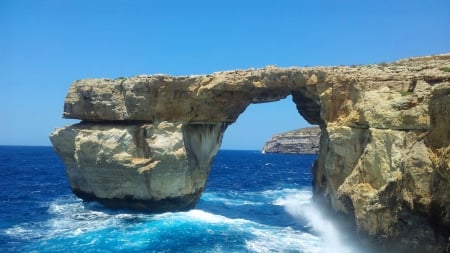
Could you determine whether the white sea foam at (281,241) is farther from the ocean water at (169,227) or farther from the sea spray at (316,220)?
the sea spray at (316,220)

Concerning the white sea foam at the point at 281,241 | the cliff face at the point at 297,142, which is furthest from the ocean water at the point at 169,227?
the cliff face at the point at 297,142

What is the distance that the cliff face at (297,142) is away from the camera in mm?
135062

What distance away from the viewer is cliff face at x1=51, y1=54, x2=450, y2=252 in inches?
723

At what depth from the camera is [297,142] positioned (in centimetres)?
14512

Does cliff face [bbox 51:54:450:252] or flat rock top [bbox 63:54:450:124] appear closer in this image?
cliff face [bbox 51:54:450:252]

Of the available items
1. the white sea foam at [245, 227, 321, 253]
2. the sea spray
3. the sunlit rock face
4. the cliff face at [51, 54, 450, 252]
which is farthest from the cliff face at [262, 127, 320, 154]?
the white sea foam at [245, 227, 321, 253]

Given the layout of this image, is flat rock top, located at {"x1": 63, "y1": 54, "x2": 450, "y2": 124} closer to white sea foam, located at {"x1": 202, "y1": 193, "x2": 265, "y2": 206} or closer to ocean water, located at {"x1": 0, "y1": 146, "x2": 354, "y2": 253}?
ocean water, located at {"x1": 0, "y1": 146, "x2": 354, "y2": 253}

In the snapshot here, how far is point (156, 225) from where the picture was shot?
26156mm

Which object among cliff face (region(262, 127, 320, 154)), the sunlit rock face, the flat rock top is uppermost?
the flat rock top

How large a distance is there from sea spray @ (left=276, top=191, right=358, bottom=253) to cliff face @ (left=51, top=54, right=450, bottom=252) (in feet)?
3.54

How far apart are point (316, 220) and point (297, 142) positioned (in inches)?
4652

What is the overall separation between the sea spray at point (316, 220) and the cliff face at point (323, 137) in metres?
1.08

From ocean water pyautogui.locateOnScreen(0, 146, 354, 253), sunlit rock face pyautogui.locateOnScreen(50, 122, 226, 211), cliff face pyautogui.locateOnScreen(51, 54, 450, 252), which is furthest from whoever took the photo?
sunlit rock face pyautogui.locateOnScreen(50, 122, 226, 211)

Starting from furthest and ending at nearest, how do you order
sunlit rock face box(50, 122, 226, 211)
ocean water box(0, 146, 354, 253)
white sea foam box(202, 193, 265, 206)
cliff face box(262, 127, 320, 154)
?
1. cliff face box(262, 127, 320, 154)
2. white sea foam box(202, 193, 265, 206)
3. sunlit rock face box(50, 122, 226, 211)
4. ocean water box(0, 146, 354, 253)
